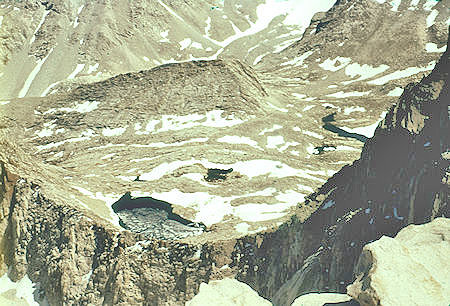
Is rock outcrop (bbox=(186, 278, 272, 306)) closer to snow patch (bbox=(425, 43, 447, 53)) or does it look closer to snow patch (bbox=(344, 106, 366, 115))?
snow patch (bbox=(344, 106, 366, 115))

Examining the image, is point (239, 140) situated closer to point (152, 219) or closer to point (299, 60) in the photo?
point (152, 219)

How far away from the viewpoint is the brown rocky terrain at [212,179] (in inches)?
696

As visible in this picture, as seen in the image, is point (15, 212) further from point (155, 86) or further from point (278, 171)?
point (155, 86)

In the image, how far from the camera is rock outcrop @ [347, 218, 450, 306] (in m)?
8.34

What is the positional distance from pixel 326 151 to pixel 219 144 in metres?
12.9

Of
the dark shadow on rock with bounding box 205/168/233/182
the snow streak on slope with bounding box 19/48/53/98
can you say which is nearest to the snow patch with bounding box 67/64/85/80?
the snow streak on slope with bounding box 19/48/53/98

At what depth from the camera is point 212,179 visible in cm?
3766

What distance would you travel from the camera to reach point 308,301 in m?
11.0

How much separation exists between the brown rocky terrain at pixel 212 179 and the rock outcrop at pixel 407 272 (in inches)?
137

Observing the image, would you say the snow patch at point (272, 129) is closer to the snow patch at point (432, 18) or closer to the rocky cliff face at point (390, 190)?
the rocky cliff face at point (390, 190)

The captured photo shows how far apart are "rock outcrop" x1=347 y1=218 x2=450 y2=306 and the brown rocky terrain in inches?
137

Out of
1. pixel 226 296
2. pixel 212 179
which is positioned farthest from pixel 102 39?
pixel 226 296

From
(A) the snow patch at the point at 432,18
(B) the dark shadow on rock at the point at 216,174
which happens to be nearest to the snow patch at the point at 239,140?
(B) the dark shadow on rock at the point at 216,174

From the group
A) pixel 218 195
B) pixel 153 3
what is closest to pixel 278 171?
pixel 218 195
